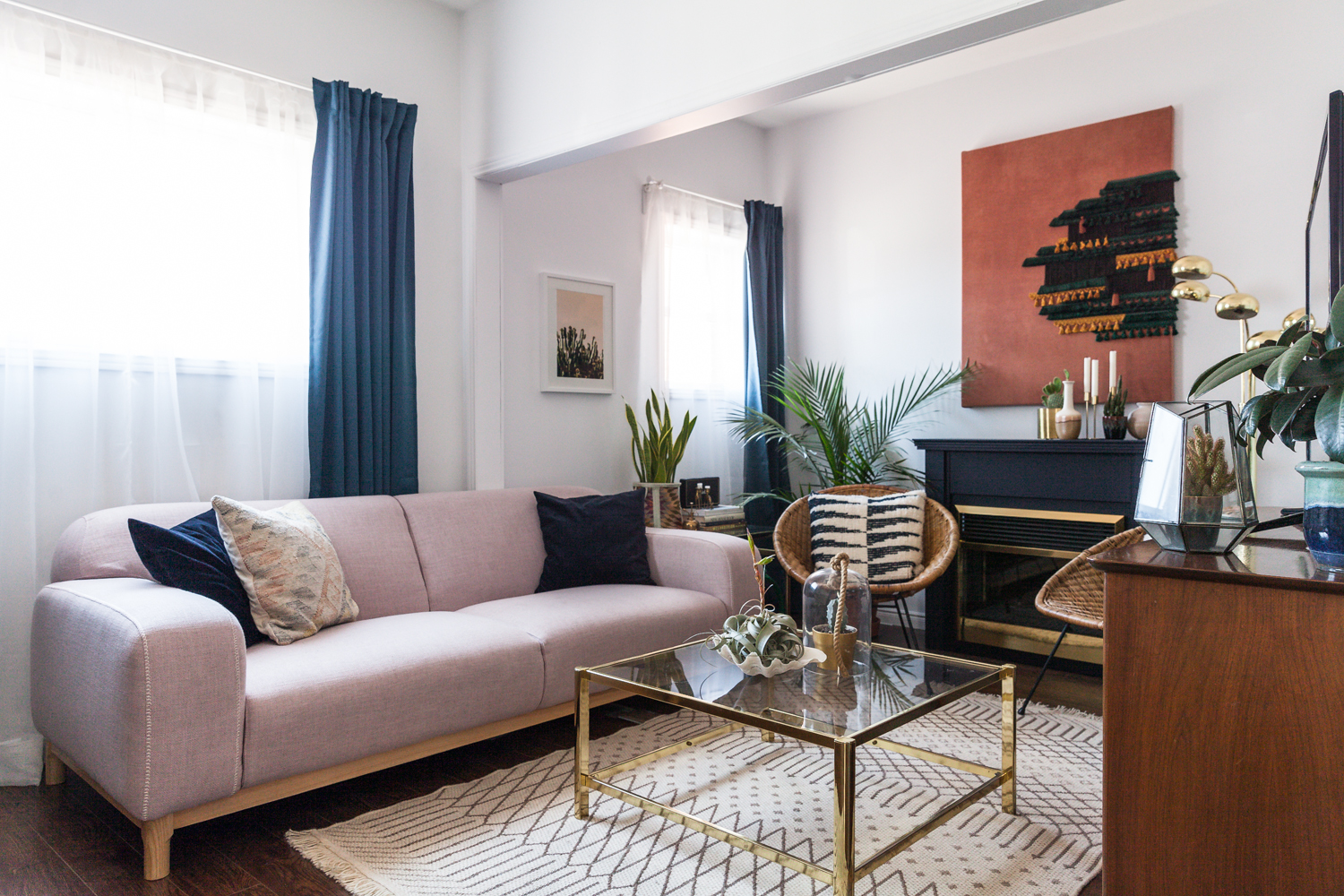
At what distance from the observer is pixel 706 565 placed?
3199 millimetres

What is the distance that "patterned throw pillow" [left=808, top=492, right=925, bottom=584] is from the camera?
3590 millimetres

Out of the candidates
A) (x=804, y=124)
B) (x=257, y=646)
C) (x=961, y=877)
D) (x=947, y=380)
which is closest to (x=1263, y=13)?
(x=947, y=380)

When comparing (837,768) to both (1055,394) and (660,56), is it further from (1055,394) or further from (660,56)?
(1055,394)

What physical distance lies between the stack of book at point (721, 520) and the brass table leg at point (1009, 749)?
2006 millimetres

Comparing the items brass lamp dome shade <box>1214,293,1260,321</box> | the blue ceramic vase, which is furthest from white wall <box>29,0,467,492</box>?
the blue ceramic vase

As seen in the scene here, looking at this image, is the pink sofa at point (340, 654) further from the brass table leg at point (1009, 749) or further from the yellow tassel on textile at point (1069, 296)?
the yellow tassel on textile at point (1069, 296)

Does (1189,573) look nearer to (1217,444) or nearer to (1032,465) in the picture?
(1217,444)

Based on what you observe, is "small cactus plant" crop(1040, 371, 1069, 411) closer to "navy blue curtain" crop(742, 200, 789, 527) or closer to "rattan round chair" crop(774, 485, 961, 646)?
"rattan round chair" crop(774, 485, 961, 646)

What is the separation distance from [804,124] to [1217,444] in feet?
13.1

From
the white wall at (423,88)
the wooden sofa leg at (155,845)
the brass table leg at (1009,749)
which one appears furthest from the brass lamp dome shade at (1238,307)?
the wooden sofa leg at (155,845)

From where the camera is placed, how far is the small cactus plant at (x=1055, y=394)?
12.3 ft

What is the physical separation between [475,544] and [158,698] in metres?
1.39

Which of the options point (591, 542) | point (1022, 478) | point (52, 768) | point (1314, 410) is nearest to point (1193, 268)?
point (1022, 478)

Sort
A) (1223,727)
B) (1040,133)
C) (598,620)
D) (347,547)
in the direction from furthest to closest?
(1040,133) → (347,547) → (598,620) → (1223,727)
